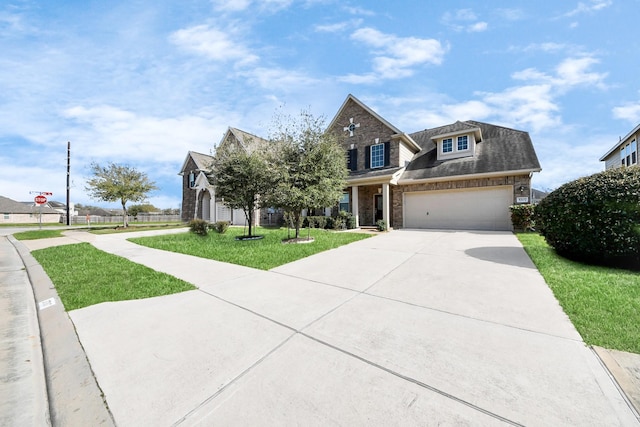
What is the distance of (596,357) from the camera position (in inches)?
94.9

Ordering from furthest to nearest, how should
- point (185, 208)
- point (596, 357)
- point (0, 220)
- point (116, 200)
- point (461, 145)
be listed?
point (0, 220) < point (185, 208) < point (116, 200) < point (461, 145) < point (596, 357)

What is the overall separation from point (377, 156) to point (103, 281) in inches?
578

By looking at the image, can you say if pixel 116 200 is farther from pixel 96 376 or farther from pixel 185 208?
pixel 96 376

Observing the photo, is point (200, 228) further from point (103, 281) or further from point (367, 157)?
point (367, 157)

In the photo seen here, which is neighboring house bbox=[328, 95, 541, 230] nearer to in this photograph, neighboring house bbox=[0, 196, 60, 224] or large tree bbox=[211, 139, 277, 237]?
large tree bbox=[211, 139, 277, 237]

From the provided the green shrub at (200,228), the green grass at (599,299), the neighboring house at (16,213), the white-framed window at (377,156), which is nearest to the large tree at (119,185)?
the green shrub at (200,228)

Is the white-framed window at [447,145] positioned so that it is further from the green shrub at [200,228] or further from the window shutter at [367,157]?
the green shrub at [200,228]

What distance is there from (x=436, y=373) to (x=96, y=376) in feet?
9.81

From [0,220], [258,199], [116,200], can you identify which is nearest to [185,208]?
[116,200]

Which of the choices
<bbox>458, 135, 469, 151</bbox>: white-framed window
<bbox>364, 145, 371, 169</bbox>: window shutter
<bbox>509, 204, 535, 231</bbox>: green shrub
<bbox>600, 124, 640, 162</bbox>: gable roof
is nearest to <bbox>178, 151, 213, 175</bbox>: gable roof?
<bbox>364, 145, 371, 169</bbox>: window shutter

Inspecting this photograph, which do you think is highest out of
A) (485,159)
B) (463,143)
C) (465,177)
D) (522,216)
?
(463,143)

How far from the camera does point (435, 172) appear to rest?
1476cm

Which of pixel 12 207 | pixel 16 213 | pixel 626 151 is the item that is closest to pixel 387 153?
pixel 626 151

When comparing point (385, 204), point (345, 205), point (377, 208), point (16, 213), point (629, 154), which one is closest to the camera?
point (385, 204)
